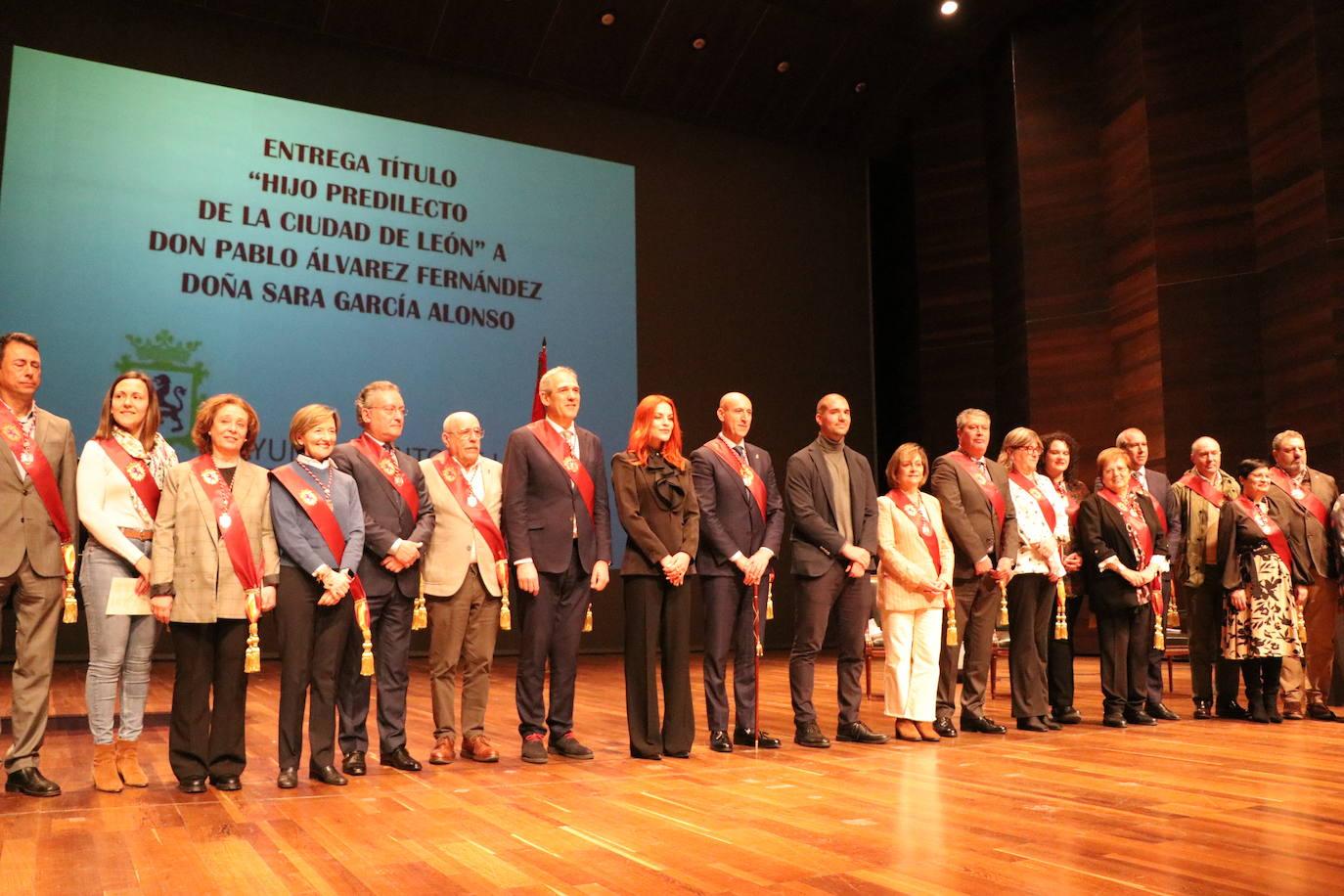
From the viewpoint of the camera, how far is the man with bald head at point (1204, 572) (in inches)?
204

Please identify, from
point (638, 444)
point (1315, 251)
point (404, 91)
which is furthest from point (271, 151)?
point (1315, 251)

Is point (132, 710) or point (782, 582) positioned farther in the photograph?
point (782, 582)

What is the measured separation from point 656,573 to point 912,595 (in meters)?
1.06

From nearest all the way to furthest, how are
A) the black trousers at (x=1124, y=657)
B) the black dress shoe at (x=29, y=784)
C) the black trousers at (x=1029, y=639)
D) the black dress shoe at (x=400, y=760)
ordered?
1. the black dress shoe at (x=29, y=784)
2. the black dress shoe at (x=400, y=760)
3. the black trousers at (x=1029, y=639)
4. the black trousers at (x=1124, y=657)

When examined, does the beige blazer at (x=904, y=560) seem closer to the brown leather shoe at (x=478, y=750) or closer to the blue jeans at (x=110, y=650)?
the brown leather shoe at (x=478, y=750)

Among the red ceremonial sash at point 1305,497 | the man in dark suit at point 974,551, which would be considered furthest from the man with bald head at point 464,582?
the red ceremonial sash at point 1305,497

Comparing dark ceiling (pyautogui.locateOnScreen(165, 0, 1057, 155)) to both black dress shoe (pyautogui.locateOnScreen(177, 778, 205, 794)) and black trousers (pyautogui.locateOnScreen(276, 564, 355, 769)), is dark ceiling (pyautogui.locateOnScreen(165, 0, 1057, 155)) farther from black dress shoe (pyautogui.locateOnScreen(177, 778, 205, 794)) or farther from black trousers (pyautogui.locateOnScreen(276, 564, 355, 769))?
black dress shoe (pyautogui.locateOnScreen(177, 778, 205, 794))

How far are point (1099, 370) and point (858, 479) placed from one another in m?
4.99

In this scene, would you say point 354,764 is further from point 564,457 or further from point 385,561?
point 564,457

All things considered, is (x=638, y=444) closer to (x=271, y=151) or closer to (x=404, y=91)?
(x=271, y=151)

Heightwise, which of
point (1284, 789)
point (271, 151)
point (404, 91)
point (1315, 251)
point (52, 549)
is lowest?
point (1284, 789)

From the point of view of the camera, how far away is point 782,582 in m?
10.1

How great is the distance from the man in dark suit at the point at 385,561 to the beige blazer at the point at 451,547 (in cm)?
11

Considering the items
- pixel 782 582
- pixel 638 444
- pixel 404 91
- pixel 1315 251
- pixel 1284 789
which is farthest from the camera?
pixel 782 582
